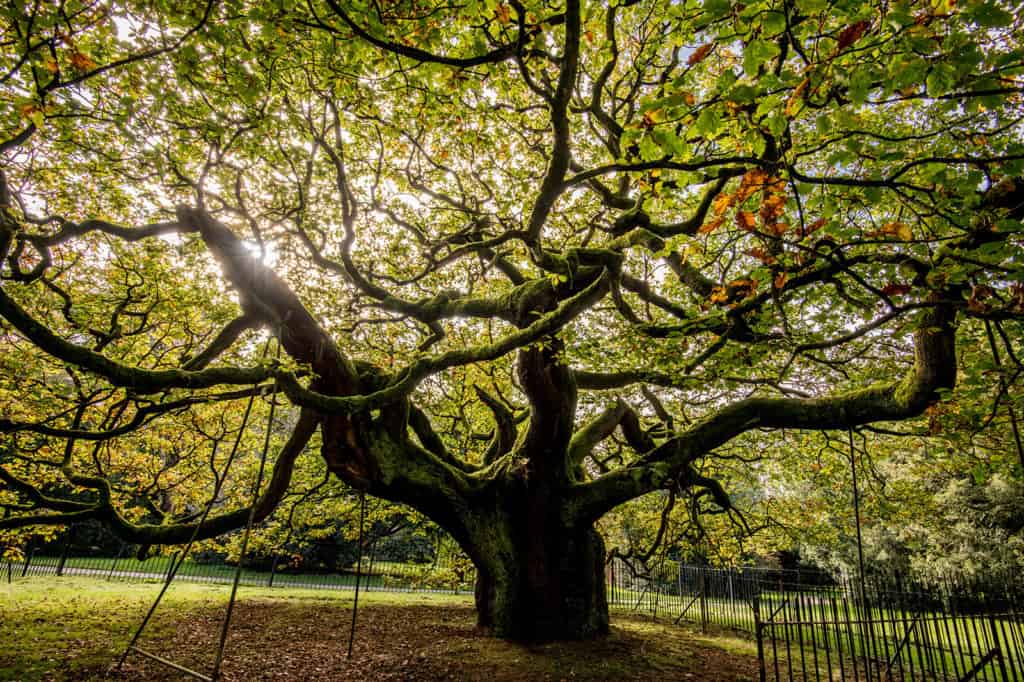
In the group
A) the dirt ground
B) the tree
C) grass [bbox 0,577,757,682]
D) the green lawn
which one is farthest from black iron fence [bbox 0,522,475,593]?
the tree

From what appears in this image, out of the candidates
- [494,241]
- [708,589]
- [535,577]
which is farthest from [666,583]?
[494,241]

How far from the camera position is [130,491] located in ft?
25.4

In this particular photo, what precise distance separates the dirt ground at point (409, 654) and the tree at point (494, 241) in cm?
74

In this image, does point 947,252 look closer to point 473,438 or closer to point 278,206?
point 278,206

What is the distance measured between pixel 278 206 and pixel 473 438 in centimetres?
654

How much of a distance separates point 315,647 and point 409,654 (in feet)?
5.30

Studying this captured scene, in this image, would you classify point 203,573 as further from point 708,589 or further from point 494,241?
point 494,241

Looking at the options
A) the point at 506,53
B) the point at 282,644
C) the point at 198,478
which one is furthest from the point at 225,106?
the point at 198,478

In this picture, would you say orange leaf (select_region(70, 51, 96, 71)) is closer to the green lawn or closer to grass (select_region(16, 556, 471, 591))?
the green lawn

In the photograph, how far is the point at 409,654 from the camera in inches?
265

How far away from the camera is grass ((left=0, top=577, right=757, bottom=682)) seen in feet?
18.7

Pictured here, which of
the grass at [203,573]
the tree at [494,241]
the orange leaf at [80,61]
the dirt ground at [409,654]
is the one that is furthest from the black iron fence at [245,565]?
the orange leaf at [80,61]

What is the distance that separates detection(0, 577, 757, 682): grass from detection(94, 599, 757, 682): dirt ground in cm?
2

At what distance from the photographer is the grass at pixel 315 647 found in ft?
18.7
